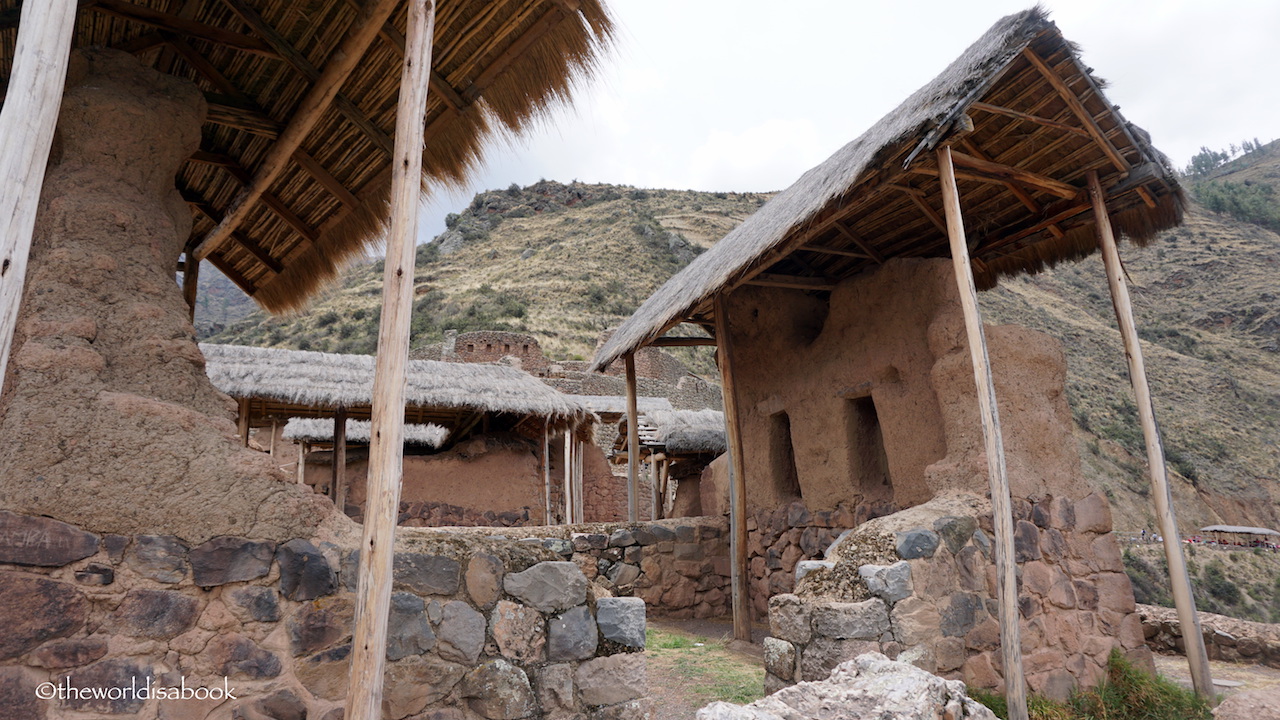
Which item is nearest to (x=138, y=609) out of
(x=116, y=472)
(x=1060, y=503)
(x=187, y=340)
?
(x=116, y=472)

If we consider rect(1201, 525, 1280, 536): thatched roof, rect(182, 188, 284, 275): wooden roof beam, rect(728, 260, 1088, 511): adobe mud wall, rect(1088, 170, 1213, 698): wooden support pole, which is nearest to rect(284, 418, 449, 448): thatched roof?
rect(728, 260, 1088, 511): adobe mud wall

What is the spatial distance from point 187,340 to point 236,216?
219 centimetres

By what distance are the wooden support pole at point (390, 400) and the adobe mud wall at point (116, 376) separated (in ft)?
1.46

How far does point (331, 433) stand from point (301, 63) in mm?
9319

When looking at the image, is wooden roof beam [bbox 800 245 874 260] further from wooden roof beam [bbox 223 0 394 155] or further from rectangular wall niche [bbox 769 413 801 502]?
wooden roof beam [bbox 223 0 394 155]

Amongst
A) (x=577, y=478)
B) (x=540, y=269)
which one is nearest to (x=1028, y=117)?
(x=577, y=478)

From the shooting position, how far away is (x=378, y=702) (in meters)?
2.45

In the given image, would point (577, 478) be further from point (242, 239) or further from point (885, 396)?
point (242, 239)

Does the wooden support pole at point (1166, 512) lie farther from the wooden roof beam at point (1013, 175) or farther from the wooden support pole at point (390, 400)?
the wooden support pole at point (390, 400)

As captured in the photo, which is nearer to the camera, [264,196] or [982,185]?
[264,196]

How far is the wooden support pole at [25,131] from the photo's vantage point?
1771mm

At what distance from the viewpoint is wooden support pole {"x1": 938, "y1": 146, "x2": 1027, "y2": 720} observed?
4.20 metres

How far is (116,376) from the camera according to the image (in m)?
2.70

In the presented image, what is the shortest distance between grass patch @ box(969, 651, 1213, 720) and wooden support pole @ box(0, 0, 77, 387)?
523 cm
